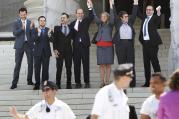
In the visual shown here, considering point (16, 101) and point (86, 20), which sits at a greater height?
point (86, 20)

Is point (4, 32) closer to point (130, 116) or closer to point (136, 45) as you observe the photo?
point (136, 45)

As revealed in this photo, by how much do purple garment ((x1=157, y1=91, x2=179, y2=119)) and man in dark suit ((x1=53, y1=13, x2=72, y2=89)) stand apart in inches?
294

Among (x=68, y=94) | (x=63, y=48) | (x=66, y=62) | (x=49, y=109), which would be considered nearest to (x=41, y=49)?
(x=63, y=48)

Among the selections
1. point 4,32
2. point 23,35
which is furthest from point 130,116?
point 4,32

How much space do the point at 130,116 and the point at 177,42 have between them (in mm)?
7638

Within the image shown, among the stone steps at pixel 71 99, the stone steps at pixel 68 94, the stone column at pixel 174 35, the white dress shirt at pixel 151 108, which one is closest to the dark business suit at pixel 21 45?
the stone steps at pixel 68 94

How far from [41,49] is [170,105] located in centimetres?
771

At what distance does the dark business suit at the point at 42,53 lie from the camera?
13.6m

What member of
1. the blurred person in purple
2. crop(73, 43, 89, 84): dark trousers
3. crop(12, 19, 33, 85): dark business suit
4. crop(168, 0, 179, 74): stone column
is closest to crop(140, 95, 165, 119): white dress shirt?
the blurred person in purple

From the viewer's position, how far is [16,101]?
1289 centimetres

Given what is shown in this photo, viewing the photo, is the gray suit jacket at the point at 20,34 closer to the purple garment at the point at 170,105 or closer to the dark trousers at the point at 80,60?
the dark trousers at the point at 80,60

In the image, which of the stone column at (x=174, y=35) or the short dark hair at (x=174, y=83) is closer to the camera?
the short dark hair at (x=174, y=83)

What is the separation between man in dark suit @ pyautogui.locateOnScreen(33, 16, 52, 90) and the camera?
44.5 ft

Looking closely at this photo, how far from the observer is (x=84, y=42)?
44.8 feet
